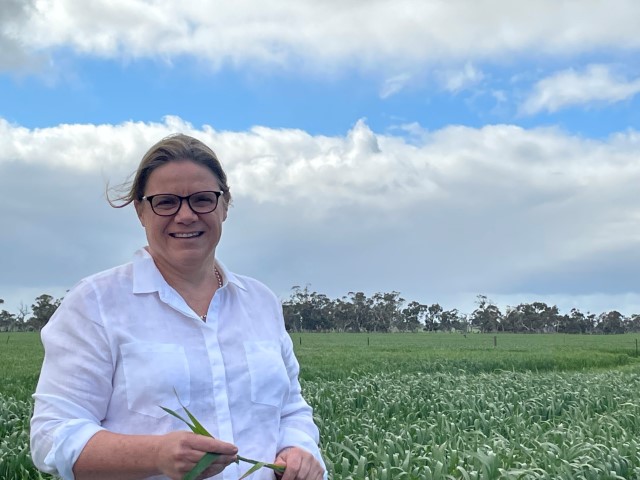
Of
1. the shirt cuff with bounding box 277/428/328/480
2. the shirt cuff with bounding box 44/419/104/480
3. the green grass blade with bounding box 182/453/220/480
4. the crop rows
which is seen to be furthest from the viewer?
the crop rows

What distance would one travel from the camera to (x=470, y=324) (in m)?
138

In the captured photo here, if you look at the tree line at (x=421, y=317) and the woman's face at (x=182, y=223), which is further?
the tree line at (x=421, y=317)

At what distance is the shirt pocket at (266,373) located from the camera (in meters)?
2.29

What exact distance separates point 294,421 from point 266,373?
27cm

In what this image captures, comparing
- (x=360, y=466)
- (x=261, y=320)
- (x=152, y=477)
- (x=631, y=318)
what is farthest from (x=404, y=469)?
(x=631, y=318)

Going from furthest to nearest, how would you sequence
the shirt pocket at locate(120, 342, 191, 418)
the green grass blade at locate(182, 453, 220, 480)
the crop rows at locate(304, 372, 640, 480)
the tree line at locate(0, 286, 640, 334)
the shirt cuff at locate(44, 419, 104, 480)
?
the tree line at locate(0, 286, 640, 334) < the crop rows at locate(304, 372, 640, 480) < the shirt pocket at locate(120, 342, 191, 418) < the shirt cuff at locate(44, 419, 104, 480) < the green grass blade at locate(182, 453, 220, 480)

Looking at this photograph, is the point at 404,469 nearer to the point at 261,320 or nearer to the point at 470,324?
the point at 261,320

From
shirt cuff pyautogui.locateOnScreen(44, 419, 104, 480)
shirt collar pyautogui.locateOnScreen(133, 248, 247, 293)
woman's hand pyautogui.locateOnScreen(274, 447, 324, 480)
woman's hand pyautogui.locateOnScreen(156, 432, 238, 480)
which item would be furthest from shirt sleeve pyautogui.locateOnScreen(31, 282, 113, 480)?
woman's hand pyautogui.locateOnScreen(274, 447, 324, 480)

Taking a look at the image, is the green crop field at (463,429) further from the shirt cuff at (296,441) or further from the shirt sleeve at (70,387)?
the shirt sleeve at (70,387)

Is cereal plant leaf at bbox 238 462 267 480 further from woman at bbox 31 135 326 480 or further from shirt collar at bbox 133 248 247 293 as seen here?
shirt collar at bbox 133 248 247 293

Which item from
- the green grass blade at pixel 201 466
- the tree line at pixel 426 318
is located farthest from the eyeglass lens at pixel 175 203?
the tree line at pixel 426 318

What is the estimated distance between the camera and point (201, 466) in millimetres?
1824

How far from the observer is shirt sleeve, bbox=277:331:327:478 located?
2.38 metres

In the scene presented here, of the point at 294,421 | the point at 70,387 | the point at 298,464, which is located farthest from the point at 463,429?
the point at 70,387
